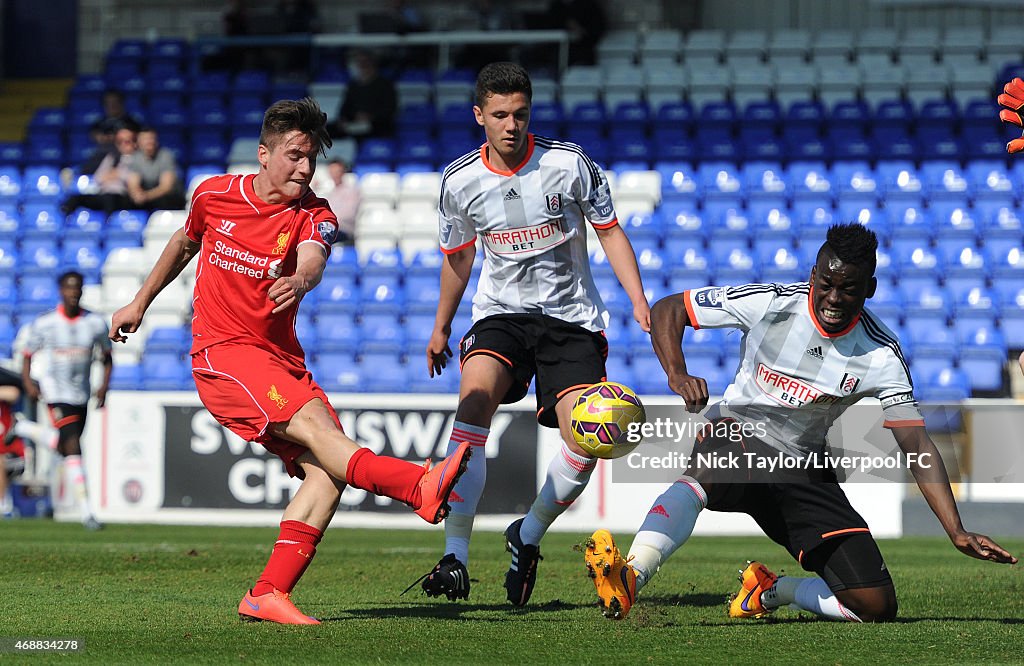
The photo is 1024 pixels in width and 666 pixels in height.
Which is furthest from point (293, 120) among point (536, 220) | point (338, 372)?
point (338, 372)

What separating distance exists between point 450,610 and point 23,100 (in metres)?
17.0

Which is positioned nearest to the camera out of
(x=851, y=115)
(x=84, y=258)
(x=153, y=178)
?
(x=84, y=258)

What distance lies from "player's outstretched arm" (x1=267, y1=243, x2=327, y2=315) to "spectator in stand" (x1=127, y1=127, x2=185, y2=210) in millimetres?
11233

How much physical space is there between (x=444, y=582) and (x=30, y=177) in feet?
44.8

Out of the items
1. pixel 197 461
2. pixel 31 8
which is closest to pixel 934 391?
pixel 197 461

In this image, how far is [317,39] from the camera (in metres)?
18.2

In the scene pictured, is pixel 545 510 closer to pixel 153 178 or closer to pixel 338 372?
pixel 338 372

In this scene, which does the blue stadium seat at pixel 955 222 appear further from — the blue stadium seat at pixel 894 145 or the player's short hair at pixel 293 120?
the player's short hair at pixel 293 120

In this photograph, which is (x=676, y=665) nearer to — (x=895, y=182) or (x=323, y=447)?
(x=323, y=447)

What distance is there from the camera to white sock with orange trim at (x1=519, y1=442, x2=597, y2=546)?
603 centimetres

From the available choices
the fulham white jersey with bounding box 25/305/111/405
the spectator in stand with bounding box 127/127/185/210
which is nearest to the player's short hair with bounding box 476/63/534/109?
the fulham white jersey with bounding box 25/305/111/405

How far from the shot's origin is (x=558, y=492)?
6.04 meters

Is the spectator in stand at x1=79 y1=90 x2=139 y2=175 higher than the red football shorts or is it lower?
higher

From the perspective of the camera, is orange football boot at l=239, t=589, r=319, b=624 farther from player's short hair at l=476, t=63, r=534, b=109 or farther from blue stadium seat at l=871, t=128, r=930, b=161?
blue stadium seat at l=871, t=128, r=930, b=161
